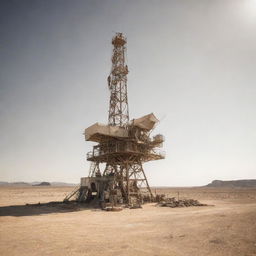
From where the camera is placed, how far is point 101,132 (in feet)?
75.6

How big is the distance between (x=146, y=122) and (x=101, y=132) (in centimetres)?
558

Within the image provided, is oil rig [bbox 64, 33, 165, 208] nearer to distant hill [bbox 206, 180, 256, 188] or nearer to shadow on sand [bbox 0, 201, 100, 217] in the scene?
shadow on sand [bbox 0, 201, 100, 217]

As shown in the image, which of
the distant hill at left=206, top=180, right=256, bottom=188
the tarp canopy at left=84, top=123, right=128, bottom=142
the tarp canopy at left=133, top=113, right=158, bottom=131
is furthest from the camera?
the distant hill at left=206, top=180, right=256, bottom=188

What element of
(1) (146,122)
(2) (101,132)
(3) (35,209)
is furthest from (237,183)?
(3) (35,209)

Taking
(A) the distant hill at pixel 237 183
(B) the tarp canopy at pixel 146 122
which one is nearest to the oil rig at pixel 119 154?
(B) the tarp canopy at pixel 146 122

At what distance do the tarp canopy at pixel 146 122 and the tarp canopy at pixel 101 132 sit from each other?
1.77 metres

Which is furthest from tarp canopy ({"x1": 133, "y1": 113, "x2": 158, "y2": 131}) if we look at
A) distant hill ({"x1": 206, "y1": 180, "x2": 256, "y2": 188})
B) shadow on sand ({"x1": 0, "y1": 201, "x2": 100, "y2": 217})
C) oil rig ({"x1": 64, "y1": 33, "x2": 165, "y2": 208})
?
distant hill ({"x1": 206, "y1": 180, "x2": 256, "y2": 188})

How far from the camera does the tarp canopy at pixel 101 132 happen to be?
2309 centimetres

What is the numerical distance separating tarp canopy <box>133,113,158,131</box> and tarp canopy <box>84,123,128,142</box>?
1.77 m

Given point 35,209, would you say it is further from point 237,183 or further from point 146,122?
point 237,183

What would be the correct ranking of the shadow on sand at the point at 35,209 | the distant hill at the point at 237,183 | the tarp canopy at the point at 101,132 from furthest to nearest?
the distant hill at the point at 237,183 → the tarp canopy at the point at 101,132 → the shadow on sand at the point at 35,209

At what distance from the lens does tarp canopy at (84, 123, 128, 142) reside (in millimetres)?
23094

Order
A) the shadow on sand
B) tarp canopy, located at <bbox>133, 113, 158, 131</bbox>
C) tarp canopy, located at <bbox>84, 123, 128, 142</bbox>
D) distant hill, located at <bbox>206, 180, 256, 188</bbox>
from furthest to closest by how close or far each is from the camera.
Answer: distant hill, located at <bbox>206, 180, 256, 188</bbox>
tarp canopy, located at <bbox>133, 113, 158, 131</bbox>
tarp canopy, located at <bbox>84, 123, 128, 142</bbox>
the shadow on sand

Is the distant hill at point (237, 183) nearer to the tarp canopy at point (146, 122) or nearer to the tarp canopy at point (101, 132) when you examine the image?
the tarp canopy at point (146, 122)
